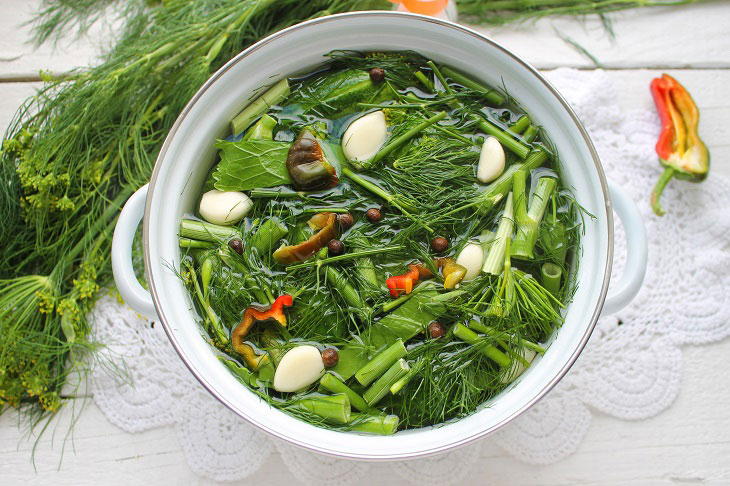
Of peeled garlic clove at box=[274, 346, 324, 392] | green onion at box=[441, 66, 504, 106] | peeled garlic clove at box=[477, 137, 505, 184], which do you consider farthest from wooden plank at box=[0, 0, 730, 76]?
peeled garlic clove at box=[274, 346, 324, 392]

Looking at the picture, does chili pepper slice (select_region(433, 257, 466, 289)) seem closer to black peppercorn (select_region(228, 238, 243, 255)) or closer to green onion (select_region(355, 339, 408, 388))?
green onion (select_region(355, 339, 408, 388))

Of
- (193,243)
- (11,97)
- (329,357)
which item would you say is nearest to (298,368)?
(329,357)

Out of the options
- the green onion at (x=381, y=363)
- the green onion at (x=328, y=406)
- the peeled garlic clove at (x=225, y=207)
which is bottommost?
the green onion at (x=328, y=406)

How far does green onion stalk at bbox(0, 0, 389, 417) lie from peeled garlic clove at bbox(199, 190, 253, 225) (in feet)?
1.15

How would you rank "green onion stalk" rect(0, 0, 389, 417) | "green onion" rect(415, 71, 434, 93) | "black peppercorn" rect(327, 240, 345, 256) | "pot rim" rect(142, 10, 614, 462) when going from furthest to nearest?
"green onion stalk" rect(0, 0, 389, 417)
"green onion" rect(415, 71, 434, 93)
"black peppercorn" rect(327, 240, 345, 256)
"pot rim" rect(142, 10, 614, 462)

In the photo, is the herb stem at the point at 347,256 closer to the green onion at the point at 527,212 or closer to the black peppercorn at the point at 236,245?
the black peppercorn at the point at 236,245

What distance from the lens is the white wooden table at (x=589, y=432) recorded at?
1684 mm

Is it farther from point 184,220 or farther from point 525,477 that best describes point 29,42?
point 525,477

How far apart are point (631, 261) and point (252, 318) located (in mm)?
905

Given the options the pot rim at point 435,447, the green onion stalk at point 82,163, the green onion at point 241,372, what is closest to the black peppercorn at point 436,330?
the pot rim at point 435,447

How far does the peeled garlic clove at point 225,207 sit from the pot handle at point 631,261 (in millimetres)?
893

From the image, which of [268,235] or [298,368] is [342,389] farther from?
[268,235]

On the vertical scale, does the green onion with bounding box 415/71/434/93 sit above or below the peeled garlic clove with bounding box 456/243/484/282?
above

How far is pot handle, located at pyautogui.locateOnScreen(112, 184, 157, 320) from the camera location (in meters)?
1.34
